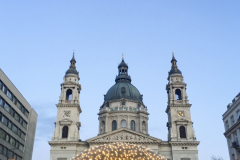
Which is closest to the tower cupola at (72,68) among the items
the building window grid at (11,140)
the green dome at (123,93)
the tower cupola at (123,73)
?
the green dome at (123,93)

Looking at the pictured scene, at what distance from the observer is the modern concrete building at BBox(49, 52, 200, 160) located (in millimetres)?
55250

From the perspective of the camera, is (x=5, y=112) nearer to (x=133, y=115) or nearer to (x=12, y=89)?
(x=12, y=89)

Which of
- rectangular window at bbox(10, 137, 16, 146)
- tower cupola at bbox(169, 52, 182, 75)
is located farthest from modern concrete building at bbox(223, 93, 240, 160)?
rectangular window at bbox(10, 137, 16, 146)

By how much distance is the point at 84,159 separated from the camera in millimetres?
14523

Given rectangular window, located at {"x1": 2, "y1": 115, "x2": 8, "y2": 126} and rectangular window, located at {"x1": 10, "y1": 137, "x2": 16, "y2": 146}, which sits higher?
rectangular window, located at {"x1": 2, "y1": 115, "x2": 8, "y2": 126}

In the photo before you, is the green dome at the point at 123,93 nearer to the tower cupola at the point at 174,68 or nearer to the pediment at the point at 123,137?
the tower cupola at the point at 174,68

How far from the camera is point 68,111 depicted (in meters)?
59.4

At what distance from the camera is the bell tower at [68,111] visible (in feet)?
187

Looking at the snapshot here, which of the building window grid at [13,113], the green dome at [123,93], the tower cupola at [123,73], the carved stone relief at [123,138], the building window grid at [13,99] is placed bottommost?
the carved stone relief at [123,138]

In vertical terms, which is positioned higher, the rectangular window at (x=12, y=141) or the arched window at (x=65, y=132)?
the arched window at (x=65, y=132)

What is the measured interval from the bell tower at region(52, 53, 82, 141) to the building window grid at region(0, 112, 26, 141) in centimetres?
930

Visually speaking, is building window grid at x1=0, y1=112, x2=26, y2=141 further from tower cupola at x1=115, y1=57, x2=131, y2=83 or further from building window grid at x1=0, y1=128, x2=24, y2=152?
tower cupola at x1=115, y1=57, x2=131, y2=83

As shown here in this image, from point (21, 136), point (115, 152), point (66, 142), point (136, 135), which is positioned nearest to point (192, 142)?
point (136, 135)

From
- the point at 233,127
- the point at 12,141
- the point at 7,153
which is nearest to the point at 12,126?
the point at 12,141
